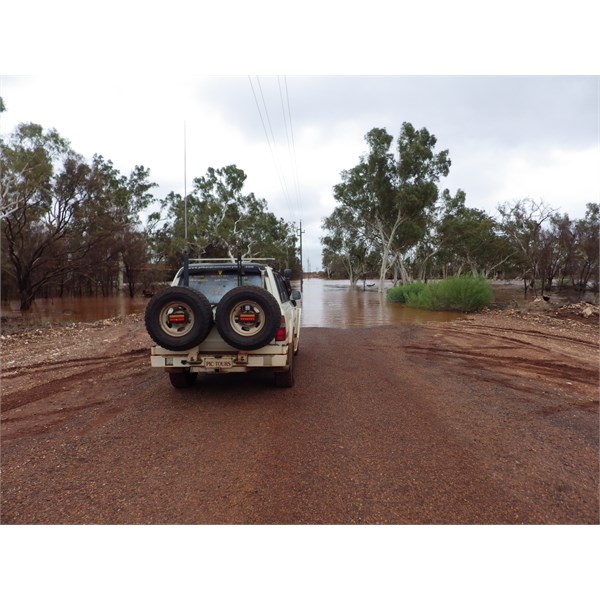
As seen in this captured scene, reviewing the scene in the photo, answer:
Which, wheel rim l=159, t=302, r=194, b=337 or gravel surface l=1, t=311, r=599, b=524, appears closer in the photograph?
gravel surface l=1, t=311, r=599, b=524

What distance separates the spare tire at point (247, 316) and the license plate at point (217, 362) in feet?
0.88

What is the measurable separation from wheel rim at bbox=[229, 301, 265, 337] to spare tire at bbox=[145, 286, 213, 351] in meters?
0.31

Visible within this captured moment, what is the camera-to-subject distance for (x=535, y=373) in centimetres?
648

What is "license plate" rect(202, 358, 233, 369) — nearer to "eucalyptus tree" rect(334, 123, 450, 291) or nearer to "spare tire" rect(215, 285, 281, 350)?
"spare tire" rect(215, 285, 281, 350)

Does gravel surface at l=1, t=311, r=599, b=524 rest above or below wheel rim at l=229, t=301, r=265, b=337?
below

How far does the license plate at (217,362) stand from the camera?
4.79m

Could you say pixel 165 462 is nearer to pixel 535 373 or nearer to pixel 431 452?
pixel 431 452

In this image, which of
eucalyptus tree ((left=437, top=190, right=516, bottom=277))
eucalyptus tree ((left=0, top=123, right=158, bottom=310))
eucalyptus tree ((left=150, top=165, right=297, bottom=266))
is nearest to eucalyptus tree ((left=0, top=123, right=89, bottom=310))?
eucalyptus tree ((left=0, top=123, right=158, bottom=310))

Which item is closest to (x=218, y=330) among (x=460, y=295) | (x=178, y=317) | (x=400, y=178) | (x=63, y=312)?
(x=178, y=317)

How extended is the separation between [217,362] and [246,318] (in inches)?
26.3

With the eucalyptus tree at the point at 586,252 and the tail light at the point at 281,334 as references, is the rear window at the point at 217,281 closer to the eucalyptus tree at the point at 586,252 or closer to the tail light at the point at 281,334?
the tail light at the point at 281,334

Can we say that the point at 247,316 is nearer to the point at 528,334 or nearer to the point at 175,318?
the point at 175,318

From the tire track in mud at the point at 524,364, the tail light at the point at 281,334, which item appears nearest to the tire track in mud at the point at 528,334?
the tire track in mud at the point at 524,364

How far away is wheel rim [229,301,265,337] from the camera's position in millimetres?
4691
